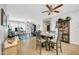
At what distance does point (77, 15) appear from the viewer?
7.89ft

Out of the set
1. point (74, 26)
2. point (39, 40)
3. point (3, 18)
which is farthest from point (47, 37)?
point (3, 18)

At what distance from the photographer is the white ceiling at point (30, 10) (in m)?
2.42

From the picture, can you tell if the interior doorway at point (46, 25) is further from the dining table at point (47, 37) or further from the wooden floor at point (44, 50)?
the wooden floor at point (44, 50)

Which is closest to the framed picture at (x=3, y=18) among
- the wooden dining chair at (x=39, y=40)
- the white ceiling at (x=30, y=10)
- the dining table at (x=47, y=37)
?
the white ceiling at (x=30, y=10)

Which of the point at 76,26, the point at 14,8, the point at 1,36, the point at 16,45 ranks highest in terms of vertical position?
the point at 14,8

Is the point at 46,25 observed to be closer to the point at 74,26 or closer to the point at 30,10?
the point at 30,10

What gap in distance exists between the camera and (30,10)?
8.10ft

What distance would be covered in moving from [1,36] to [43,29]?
33.6 inches

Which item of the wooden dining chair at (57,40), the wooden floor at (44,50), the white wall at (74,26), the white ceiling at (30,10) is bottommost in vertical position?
the wooden floor at (44,50)

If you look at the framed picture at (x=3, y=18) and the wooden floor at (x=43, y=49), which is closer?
the framed picture at (x=3, y=18)

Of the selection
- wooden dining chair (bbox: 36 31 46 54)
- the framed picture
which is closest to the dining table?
wooden dining chair (bbox: 36 31 46 54)
